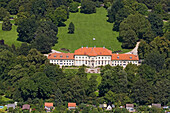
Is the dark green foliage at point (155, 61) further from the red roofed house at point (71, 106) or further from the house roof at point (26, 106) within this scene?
the house roof at point (26, 106)

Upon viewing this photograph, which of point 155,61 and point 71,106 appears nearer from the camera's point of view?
point 71,106

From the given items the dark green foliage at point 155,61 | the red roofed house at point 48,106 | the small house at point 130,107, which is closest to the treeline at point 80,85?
the red roofed house at point 48,106

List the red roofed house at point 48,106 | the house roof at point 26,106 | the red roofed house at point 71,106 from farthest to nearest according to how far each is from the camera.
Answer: the red roofed house at point 48,106
the red roofed house at point 71,106
the house roof at point 26,106

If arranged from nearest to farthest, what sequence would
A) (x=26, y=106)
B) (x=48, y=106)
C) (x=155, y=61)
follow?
1. (x=26, y=106)
2. (x=48, y=106)
3. (x=155, y=61)

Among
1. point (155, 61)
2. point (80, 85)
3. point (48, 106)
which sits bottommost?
point (48, 106)

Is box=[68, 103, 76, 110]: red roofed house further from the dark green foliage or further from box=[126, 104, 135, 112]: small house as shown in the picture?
the dark green foliage

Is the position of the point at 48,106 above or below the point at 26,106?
below

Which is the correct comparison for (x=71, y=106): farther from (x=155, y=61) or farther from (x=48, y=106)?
(x=155, y=61)

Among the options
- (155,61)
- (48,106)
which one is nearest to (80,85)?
(48,106)

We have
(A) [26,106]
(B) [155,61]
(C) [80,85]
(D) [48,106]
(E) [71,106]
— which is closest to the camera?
(A) [26,106]

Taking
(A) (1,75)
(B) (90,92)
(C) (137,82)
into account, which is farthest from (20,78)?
(C) (137,82)
